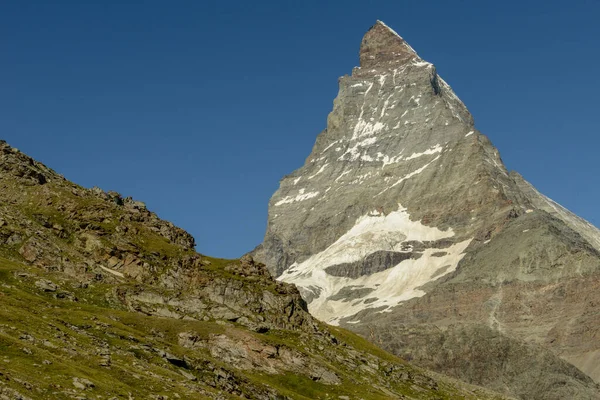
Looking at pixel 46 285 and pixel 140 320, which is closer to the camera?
pixel 46 285

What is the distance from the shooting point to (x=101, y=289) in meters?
130

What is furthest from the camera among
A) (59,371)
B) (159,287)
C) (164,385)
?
(159,287)

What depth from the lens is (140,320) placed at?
119m

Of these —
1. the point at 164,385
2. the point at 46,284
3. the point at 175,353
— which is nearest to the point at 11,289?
the point at 46,284

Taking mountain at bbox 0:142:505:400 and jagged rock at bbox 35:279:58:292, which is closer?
mountain at bbox 0:142:505:400

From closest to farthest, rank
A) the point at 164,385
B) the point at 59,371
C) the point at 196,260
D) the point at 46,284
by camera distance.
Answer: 1. the point at 59,371
2. the point at 164,385
3. the point at 46,284
4. the point at 196,260

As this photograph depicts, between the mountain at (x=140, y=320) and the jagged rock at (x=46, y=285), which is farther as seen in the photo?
the jagged rock at (x=46, y=285)

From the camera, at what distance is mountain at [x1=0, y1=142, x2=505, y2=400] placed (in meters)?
82.2

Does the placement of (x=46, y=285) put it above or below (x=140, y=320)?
above

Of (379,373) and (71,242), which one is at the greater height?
(71,242)

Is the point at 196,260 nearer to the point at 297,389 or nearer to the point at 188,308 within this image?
the point at 188,308

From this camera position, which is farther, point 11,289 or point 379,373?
point 379,373

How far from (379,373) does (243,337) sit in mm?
30075

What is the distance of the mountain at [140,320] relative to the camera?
82250mm
